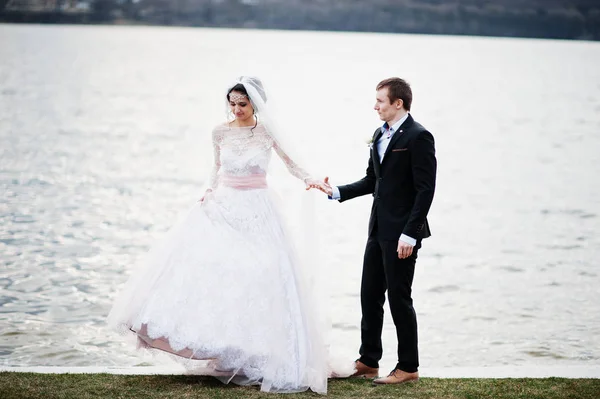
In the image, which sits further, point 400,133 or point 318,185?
point 318,185

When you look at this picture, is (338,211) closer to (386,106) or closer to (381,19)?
(386,106)

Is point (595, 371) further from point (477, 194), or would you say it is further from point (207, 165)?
point (207, 165)

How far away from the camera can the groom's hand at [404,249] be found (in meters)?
6.09

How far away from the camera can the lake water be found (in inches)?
363

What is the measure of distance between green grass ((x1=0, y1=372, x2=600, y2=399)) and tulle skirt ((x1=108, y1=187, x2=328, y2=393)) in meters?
0.18

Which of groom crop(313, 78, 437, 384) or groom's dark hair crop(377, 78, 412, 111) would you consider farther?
groom's dark hair crop(377, 78, 412, 111)

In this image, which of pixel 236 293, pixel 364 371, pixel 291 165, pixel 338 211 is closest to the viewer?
pixel 236 293

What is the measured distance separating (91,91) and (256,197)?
133ft

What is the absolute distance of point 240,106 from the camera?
6660mm

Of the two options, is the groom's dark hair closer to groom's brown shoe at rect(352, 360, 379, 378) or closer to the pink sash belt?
the pink sash belt

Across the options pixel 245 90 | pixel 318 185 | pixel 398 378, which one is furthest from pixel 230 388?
pixel 245 90

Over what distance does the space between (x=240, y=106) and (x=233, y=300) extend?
141 centimetres

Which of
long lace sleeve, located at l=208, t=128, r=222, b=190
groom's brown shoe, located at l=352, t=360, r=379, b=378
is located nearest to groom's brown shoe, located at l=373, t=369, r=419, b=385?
groom's brown shoe, located at l=352, t=360, r=379, b=378

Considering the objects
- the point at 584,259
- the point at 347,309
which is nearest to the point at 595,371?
the point at 347,309
